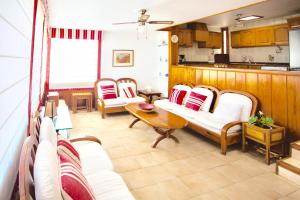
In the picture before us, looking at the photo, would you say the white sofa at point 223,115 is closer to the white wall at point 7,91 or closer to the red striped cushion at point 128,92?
the red striped cushion at point 128,92

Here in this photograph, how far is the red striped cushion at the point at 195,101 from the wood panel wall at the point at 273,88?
1.43 feet

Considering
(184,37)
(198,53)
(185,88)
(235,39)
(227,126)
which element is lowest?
(227,126)

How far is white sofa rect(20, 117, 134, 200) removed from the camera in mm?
984

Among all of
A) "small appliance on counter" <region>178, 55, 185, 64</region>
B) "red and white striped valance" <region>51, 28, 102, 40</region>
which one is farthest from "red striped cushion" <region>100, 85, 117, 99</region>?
"small appliance on counter" <region>178, 55, 185, 64</region>

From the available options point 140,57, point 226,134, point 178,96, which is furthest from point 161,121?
point 140,57

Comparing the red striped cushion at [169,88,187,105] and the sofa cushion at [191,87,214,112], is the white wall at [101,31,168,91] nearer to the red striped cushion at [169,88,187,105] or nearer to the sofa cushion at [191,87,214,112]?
the red striped cushion at [169,88,187,105]

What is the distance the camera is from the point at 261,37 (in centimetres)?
600

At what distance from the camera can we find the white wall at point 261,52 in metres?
5.70

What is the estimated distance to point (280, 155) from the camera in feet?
10.4

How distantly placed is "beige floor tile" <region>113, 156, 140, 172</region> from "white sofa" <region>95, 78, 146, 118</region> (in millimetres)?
2551

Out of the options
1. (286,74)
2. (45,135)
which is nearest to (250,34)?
(286,74)

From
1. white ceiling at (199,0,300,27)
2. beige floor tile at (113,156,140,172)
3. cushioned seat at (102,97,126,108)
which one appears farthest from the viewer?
cushioned seat at (102,97,126,108)

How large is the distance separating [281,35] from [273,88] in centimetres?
302

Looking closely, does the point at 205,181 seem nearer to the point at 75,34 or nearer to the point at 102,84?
the point at 102,84
